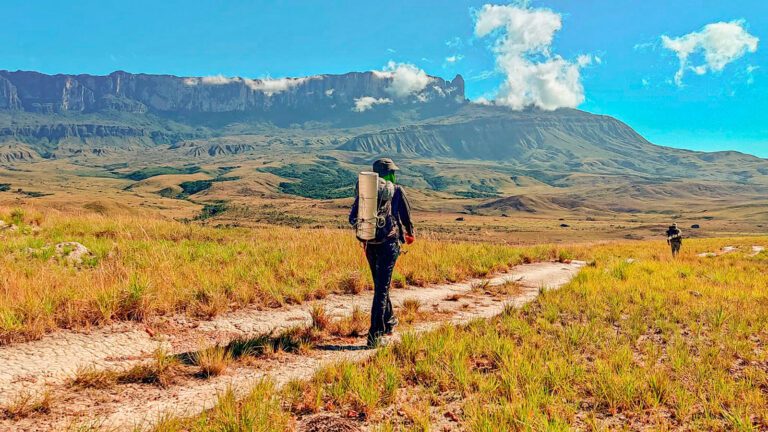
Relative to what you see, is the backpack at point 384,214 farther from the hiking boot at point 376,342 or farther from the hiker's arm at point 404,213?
the hiking boot at point 376,342

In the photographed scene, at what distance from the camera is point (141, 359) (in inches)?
216


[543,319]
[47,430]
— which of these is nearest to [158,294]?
[47,430]

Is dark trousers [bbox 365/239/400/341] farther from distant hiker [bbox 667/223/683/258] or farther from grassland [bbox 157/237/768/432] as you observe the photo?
distant hiker [bbox 667/223/683/258]

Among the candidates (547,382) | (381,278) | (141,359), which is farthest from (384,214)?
(141,359)

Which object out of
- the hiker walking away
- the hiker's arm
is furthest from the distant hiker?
the hiker walking away

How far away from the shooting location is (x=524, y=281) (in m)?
13.2

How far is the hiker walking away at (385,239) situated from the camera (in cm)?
669

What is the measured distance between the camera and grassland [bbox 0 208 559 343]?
6.42 meters

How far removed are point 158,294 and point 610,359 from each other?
7.59 meters

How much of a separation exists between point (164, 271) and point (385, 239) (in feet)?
17.5

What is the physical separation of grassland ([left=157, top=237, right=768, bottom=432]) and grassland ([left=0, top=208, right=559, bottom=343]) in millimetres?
3703

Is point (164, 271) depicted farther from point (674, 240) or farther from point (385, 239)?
point (674, 240)

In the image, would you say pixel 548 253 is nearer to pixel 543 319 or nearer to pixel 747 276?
pixel 747 276

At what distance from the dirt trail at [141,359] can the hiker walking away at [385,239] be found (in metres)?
0.70
